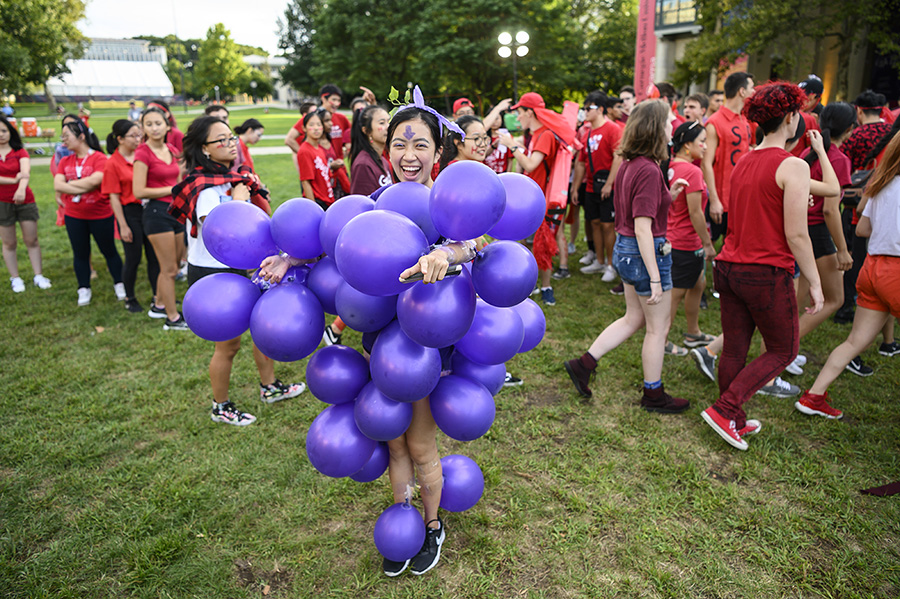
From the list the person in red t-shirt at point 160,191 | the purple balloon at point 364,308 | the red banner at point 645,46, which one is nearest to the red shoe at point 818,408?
the purple balloon at point 364,308

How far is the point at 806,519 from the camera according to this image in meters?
2.84

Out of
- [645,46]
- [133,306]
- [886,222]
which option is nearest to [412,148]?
[886,222]

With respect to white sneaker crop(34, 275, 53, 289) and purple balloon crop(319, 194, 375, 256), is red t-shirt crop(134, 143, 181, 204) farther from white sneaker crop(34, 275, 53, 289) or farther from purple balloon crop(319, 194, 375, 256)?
purple balloon crop(319, 194, 375, 256)

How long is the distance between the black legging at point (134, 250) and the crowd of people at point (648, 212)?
0.7 inches

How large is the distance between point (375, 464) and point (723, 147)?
5.15 m

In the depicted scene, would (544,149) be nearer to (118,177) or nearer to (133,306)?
(118,177)

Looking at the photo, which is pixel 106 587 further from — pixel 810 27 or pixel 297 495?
pixel 810 27

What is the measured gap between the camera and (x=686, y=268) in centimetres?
458

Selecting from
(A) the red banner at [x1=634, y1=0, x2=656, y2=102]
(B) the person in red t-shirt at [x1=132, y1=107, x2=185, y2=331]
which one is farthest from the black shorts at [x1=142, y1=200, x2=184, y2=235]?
(A) the red banner at [x1=634, y1=0, x2=656, y2=102]

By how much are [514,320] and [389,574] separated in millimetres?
1417

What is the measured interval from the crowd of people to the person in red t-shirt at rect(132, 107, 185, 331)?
2 cm

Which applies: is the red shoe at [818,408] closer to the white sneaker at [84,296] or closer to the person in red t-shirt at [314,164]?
the person in red t-shirt at [314,164]

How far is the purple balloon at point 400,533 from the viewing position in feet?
8.02

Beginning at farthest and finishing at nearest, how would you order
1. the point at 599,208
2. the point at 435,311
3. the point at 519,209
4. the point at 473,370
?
the point at 599,208 → the point at 473,370 → the point at 519,209 → the point at 435,311
